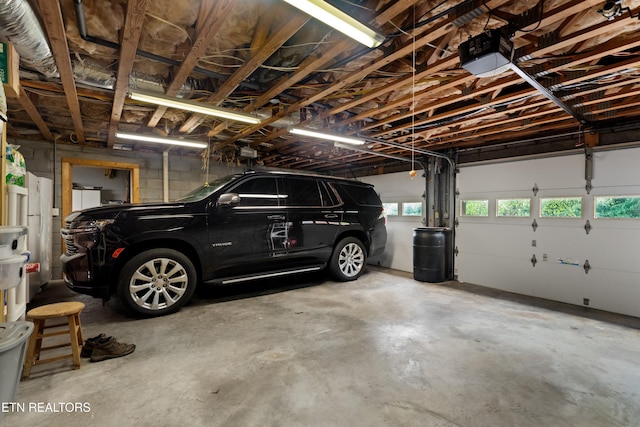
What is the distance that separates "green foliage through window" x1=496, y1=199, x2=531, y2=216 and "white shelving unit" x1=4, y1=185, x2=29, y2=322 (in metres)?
6.24

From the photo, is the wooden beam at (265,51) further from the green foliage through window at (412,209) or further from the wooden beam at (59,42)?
the green foliage through window at (412,209)

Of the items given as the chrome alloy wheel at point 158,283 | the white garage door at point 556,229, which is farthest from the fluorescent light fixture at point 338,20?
the white garage door at point 556,229

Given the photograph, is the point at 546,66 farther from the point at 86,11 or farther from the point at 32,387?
the point at 32,387

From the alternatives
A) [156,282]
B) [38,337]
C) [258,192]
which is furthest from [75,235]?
[258,192]

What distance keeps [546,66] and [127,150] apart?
6735mm

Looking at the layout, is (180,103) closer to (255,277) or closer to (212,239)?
(212,239)

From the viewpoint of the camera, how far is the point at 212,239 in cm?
360

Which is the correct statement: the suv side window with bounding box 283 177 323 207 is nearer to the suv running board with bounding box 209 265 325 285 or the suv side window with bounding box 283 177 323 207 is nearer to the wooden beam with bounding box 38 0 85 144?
the suv running board with bounding box 209 265 325 285

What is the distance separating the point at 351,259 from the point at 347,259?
10 cm

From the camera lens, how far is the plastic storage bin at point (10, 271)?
1.71 meters

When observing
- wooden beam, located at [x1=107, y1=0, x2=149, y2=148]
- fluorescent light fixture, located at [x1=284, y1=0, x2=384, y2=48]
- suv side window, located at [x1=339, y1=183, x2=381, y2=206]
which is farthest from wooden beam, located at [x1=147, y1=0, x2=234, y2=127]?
suv side window, located at [x1=339, y1=183, x2=381, y2=206]

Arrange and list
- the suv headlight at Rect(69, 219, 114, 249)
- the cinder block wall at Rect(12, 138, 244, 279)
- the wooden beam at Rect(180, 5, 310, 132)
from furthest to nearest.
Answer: the cinder block wall at Rect(12, 138, 244, 279) < the suv headlight at Rect(69, 219, 114, 249) < the wooden beam at Rect(180, 5, 310, 132)

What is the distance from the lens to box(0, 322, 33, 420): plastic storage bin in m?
1.46

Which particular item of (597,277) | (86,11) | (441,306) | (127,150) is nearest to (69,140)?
(127,150)
